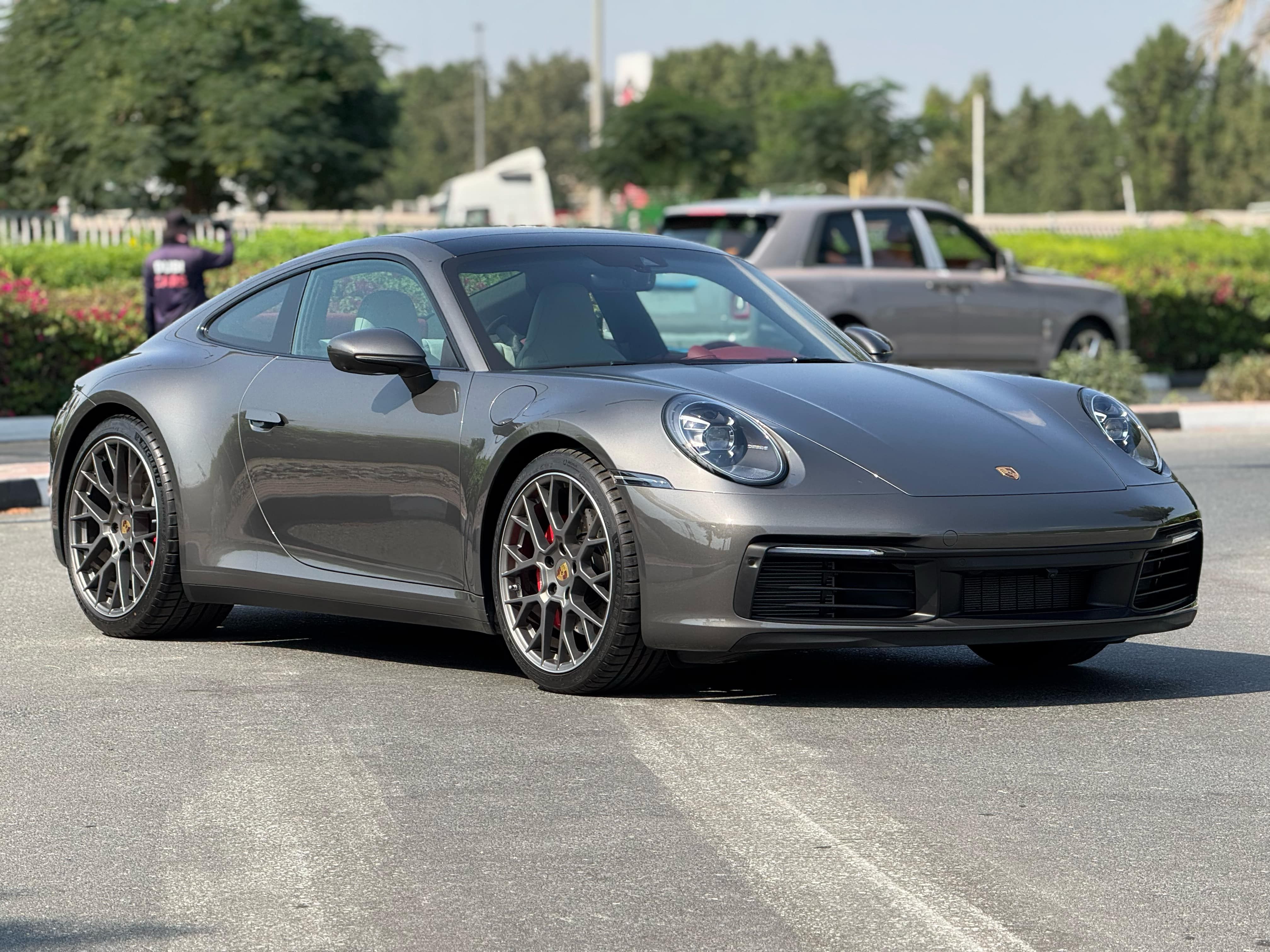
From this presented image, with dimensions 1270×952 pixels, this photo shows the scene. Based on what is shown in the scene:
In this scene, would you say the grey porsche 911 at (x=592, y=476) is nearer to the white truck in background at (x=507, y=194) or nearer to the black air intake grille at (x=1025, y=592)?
the black air intake grille at (x=1025, y=592)

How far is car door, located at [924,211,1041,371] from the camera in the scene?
17000 millimetres

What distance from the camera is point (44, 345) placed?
618 inches

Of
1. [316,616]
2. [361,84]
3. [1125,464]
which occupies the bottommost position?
[316,616]

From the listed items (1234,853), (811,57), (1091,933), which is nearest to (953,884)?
(1091,933)

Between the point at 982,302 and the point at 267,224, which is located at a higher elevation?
the point at 267,224

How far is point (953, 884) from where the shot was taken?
4.05 meters

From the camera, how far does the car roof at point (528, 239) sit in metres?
6.76

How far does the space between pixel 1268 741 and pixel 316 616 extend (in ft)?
12.3

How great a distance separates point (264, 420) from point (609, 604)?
Answer: 1.59 metres

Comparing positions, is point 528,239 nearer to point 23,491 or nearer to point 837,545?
point 837,545

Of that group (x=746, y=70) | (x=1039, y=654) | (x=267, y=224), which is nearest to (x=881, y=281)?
(x=1039, y=654)

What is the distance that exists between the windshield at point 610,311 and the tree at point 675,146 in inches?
1120

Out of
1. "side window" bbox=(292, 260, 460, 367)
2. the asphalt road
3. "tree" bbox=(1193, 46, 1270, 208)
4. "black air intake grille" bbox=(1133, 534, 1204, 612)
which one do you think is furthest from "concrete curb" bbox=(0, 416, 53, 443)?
"tree" bbox=(1193, 46, 1270, 208)

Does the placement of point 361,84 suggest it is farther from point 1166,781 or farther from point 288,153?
point 1166,781
